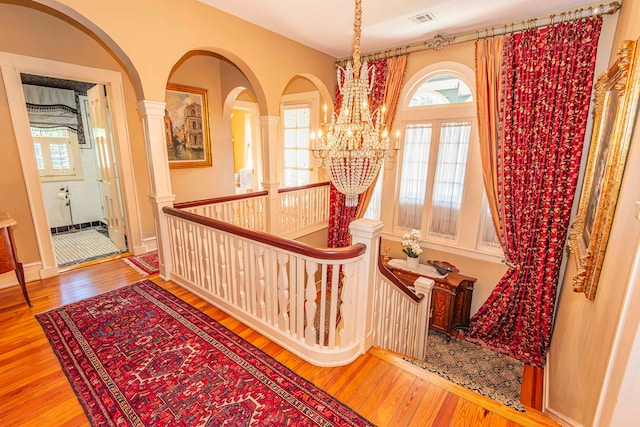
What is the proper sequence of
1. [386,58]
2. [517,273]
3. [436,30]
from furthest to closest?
[386,58]
[436,30]
[517,273]

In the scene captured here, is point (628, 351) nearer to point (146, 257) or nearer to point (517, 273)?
point (517, 273)

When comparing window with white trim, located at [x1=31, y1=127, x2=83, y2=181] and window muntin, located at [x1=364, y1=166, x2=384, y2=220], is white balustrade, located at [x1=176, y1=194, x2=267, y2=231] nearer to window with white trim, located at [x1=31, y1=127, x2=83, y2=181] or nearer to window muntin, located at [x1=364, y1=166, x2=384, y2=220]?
window muntin, located at [x1=364, y1=166, x2=384, y2=220]

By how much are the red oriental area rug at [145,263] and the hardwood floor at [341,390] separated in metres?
1.08

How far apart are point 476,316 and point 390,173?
2.31 m

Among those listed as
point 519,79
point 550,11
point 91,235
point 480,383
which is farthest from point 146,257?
point 550,11

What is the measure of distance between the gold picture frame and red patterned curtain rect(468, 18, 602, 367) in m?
0.84

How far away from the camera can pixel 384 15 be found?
10.1 feet

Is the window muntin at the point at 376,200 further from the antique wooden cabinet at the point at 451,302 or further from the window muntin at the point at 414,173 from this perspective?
the antique wooden cabinet at the point at 451,302

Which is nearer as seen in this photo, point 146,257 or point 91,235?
point 146,257

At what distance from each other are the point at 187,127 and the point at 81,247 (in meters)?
2.47

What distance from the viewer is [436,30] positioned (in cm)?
346

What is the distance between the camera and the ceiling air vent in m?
3.05

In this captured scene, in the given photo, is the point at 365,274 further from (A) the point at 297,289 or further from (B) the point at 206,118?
(B) the point at 206,118

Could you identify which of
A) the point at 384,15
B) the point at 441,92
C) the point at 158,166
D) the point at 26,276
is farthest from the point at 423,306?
the point at 26,276
